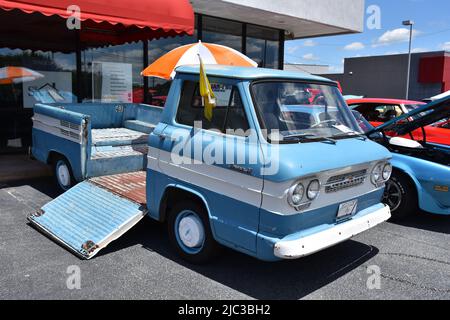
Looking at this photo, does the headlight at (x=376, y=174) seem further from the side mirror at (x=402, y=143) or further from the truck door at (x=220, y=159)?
the side mirror at (x=402, y=143)

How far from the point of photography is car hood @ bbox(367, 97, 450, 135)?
5.42 meters

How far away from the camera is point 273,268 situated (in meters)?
4.19

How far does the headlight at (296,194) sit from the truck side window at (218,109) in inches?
29.1

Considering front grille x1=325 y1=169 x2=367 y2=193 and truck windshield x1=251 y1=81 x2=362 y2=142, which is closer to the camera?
front grille x1=325 y1=169 x2=367 y2=193

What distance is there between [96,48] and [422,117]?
299 inches

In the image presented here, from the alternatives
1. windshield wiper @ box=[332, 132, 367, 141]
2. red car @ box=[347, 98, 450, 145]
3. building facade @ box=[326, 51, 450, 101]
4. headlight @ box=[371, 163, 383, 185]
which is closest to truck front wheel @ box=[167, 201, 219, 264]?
windshield wiper @ box=[332, 132, 367, 141]

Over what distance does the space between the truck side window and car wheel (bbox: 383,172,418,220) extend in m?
2.86

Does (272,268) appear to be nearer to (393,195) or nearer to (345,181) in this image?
(345,181)

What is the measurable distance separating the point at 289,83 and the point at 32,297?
306 centimetres

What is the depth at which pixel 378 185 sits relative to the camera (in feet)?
13.9

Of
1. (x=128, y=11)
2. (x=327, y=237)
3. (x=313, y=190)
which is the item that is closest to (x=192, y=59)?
(x=128, y=11)

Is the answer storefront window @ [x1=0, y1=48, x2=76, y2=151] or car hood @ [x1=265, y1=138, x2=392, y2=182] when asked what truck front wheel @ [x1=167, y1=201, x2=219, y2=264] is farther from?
storefront window @ [x1=0, y1=48, x2=76, y2=151]

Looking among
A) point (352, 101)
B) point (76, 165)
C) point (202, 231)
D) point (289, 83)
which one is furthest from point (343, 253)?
point (352, 101)

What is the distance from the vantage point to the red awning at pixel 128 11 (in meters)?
5.93
